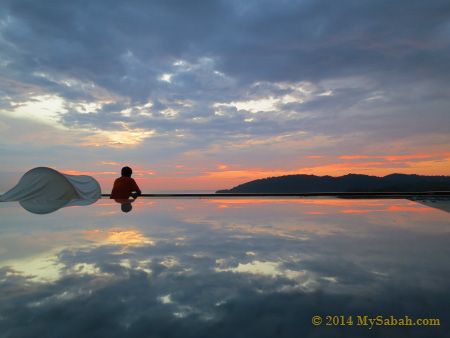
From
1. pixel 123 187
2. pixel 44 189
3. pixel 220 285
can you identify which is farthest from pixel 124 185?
pixel 220 285

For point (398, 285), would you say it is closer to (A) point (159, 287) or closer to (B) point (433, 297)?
(B) point (433, 297)

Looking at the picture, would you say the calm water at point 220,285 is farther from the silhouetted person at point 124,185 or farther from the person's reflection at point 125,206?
the silhouetted person at point 124,185

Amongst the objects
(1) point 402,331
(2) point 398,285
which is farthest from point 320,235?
(1) point 402,331

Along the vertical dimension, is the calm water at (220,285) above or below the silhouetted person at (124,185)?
below

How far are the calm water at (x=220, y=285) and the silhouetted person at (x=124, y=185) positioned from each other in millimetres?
4401

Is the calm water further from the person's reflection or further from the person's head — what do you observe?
the person's head

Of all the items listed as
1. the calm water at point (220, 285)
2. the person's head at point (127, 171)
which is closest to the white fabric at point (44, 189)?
the person's head at point (127, 171)

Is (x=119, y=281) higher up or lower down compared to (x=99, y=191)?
lower down

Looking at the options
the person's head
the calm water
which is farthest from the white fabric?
the calm water

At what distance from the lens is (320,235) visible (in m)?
3.29

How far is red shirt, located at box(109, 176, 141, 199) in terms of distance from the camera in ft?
25.2

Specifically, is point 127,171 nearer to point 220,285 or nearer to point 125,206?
point 125,206

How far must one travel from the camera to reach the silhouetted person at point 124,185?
7570 mm

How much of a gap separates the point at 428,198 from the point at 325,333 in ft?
34.5
